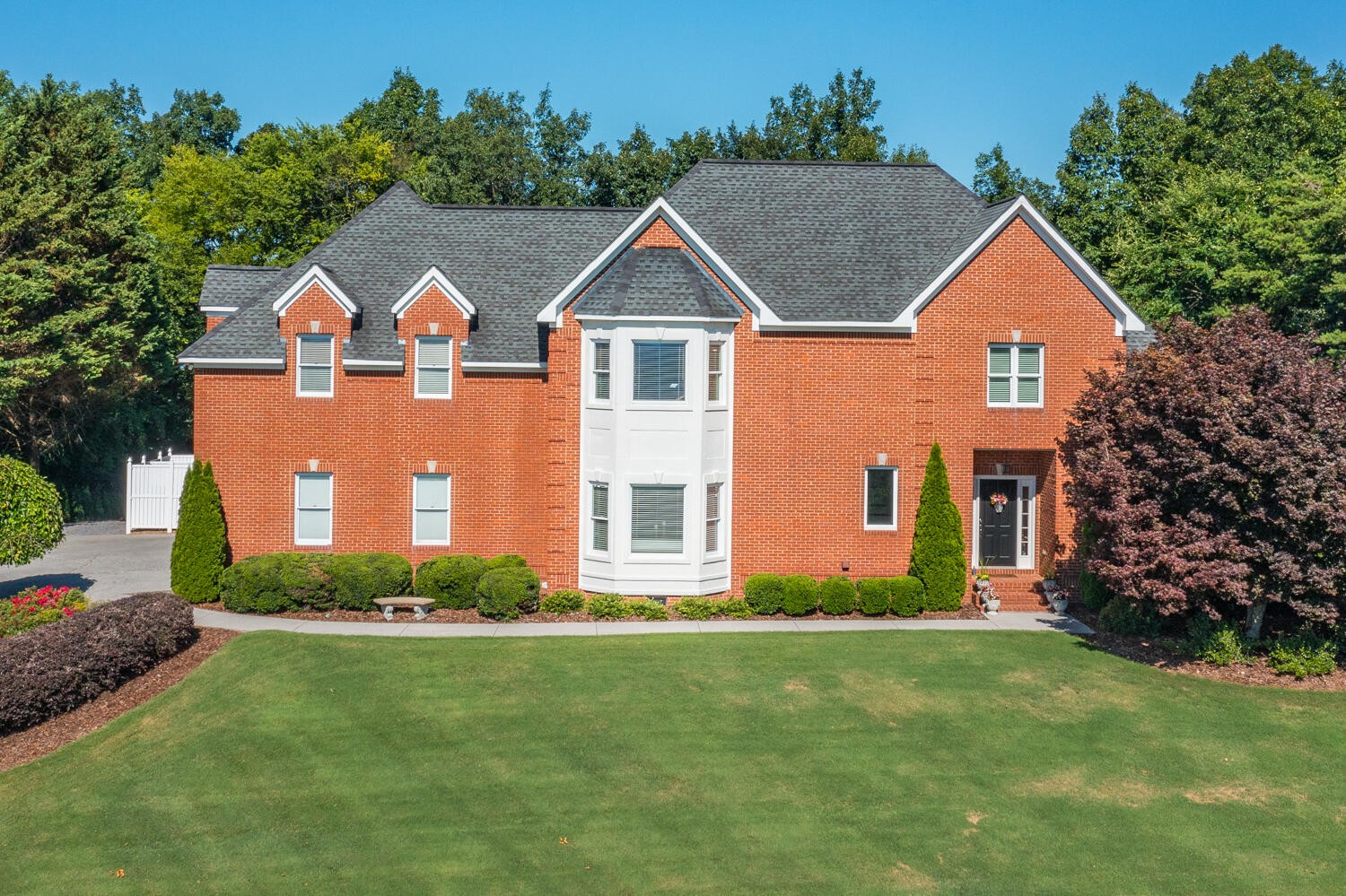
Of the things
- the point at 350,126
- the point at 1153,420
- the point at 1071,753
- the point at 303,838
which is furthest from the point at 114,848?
the point at 350,126

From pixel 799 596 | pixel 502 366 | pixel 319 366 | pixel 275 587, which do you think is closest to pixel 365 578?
pixel 275 587

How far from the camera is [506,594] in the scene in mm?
23812

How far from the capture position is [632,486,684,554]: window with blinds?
80.4 ft

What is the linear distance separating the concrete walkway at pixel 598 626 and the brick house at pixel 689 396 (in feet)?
4.71

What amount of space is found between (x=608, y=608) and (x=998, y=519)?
10.3 m

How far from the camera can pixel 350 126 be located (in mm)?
59906

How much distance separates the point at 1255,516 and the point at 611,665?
1206cm

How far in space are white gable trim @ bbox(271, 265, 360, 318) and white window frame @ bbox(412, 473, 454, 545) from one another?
4374mm

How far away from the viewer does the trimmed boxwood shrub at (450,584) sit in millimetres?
24516

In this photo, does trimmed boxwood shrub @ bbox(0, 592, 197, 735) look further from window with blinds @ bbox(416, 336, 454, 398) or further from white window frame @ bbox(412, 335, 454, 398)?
window with blinds @ bbox(416, 336, 454, 398)

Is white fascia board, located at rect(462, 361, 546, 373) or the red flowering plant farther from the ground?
white fascia board, located at rect(462, 361, 546, 373)

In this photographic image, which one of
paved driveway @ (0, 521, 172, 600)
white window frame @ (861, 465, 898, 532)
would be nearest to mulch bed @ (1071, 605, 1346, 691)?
white window frame @ (861, 465, 898, 532)

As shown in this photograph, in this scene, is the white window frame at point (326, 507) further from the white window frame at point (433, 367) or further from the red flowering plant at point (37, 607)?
the red flowering plant at point (37, 607)

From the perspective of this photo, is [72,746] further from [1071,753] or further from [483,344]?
[1071,753]
